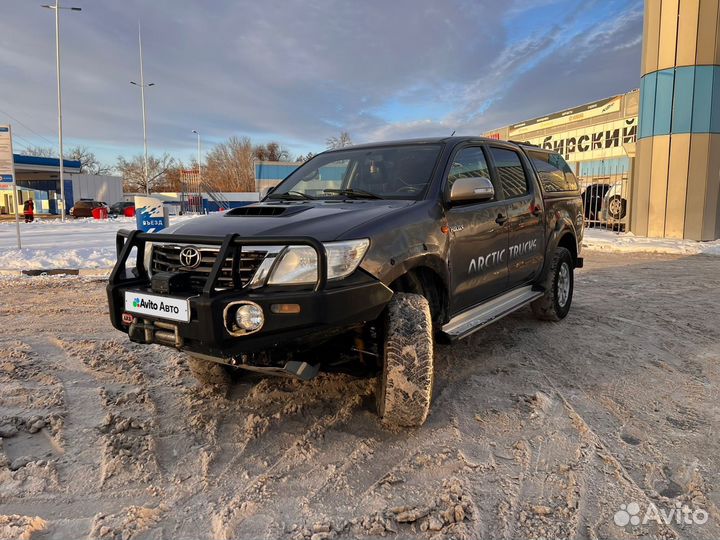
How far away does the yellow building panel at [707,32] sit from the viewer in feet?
44.1

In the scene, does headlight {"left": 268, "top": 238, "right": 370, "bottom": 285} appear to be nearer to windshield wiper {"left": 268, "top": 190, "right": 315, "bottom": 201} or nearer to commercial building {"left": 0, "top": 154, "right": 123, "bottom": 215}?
windshield wiper {"left": 268, "top": 190, "right": 315, "bottom": 201}

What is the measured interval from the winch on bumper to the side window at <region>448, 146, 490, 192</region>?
1.43 metres

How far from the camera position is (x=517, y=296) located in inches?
185

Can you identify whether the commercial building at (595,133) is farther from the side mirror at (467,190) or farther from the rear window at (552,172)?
the side mirror at (467,190)

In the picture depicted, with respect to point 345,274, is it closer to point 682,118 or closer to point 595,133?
point 682,118

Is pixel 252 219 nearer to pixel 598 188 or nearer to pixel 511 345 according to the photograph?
pixel 511 345

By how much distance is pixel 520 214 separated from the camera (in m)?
4.57

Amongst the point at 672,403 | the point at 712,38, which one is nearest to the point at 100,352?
the point at 672,403

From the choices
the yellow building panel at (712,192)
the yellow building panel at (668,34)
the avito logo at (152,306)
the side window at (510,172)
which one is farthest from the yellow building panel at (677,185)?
the avito logo at (152,306)

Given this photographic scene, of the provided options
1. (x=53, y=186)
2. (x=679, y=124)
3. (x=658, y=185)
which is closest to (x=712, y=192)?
(x=658, y=185)

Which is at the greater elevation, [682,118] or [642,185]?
[682,118]

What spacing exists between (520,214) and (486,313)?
1.11m

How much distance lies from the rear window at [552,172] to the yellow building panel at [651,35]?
11.1m

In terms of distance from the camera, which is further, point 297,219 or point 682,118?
point 682,118
